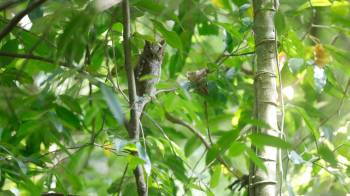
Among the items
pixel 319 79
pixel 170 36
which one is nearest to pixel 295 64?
pixel 319 79

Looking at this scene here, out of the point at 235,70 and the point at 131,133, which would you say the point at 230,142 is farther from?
the point at 235,70

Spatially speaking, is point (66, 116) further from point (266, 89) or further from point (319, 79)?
point (319, 79)

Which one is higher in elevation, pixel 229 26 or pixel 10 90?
pixel 229 26

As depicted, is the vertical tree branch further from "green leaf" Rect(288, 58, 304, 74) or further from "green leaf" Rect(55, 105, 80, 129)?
"green leaf" Rect(288, 58, 304, 74)

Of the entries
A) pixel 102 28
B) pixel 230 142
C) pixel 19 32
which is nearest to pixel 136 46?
pixel 102 28

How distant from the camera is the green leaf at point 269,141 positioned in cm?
61

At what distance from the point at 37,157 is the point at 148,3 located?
12.4 inches

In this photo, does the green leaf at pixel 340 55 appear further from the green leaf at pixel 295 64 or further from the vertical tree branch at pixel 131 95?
the vertical tree branch at pixel 131 95

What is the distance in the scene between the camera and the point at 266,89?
853 millimetres

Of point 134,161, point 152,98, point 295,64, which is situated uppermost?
point 295,64

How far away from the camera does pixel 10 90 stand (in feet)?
2.26

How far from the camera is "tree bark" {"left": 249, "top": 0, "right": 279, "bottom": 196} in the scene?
805 mm

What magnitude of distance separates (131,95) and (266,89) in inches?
8.3

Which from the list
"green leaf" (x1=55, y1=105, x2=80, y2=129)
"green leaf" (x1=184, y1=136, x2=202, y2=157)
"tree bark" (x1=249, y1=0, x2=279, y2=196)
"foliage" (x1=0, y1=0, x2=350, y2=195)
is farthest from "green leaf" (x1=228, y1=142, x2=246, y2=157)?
"green leaf" (x1=184, y1=136, x2=202, y2=157)
